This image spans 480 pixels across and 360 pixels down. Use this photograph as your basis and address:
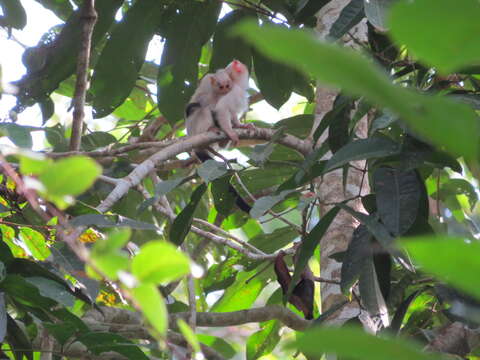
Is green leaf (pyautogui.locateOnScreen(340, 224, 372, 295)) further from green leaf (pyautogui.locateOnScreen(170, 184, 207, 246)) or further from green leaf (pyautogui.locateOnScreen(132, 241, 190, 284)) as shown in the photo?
green leaf (pyautogui.locateOnScreen(132, 241, 190, 284))

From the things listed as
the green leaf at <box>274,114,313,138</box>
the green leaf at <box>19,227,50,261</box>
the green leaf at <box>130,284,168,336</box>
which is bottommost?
the green leaf at <box>130,284,168,336</box>

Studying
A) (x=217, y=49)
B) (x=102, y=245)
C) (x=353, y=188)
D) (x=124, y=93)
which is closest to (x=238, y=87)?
(x=217, y=49)

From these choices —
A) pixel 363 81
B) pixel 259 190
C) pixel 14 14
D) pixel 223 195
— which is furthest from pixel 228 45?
pixel 363 81

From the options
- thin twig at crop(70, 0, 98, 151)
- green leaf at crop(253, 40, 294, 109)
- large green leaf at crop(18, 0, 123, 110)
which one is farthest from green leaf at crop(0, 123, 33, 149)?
green leaf at crop(253, 40, 294, 109)

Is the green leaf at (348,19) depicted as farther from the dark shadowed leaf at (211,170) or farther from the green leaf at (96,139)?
the green leaf at (96,139)

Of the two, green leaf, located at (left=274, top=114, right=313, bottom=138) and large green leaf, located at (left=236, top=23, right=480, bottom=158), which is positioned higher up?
green leaf, located at (left=274, top=114, right=313, bottom=138)

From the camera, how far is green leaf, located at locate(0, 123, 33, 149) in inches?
84.1

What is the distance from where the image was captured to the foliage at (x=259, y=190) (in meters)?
0.47

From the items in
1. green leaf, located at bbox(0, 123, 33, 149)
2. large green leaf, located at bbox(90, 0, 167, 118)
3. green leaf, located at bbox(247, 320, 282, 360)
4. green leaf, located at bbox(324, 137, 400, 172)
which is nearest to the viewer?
green leaf, located at bbox(324, 137, 400, 172)

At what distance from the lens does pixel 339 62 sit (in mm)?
459

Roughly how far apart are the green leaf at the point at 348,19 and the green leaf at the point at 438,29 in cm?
193

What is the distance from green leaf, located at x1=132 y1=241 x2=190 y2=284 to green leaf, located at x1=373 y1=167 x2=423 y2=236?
1.47 metres

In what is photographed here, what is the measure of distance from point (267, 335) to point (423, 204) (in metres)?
1.83

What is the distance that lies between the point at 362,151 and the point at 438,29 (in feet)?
5.12
